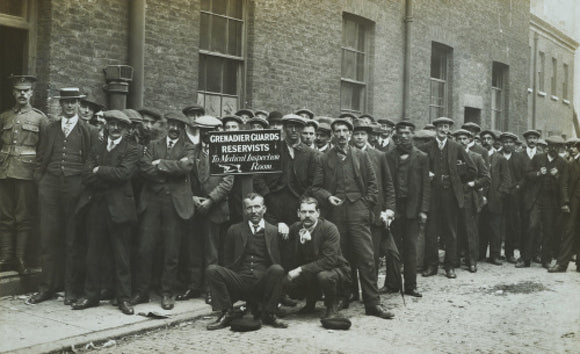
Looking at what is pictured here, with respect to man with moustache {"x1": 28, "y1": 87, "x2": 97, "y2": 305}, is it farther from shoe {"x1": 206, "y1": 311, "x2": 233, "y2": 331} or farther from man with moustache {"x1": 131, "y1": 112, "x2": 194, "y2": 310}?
shoe {"x1": 206, "y1": 311, "x2": 233, "y2": 331}

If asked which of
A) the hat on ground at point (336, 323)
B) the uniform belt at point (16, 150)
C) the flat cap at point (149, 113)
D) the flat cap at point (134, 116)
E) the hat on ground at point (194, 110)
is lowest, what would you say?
the hat on ground at point (336, 323)

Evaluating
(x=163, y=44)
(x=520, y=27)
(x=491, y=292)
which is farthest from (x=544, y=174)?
(x=520, y=27)

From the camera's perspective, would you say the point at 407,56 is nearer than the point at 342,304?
No

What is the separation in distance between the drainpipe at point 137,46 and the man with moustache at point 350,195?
3275 millimetres

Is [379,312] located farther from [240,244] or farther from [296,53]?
[296,53]

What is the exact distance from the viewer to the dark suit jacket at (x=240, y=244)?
6.96 metres

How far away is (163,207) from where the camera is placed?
7504mm

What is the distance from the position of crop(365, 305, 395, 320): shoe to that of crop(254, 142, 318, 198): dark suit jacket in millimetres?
1634

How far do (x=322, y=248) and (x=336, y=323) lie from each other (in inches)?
33.4

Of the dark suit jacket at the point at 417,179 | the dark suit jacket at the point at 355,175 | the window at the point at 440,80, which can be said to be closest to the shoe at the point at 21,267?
the dark suit jacket at the point at 355,175

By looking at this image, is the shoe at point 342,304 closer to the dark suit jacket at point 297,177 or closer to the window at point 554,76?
the dark suit jacket at point 297,177

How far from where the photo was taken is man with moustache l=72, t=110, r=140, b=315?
7195mm

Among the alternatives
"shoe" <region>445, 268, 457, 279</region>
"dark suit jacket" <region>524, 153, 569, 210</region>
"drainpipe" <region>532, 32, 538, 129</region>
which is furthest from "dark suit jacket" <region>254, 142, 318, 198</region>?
"drainpipe" <region>532, 32, 538, 129</region>

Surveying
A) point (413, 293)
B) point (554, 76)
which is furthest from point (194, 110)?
point (554, 76)
